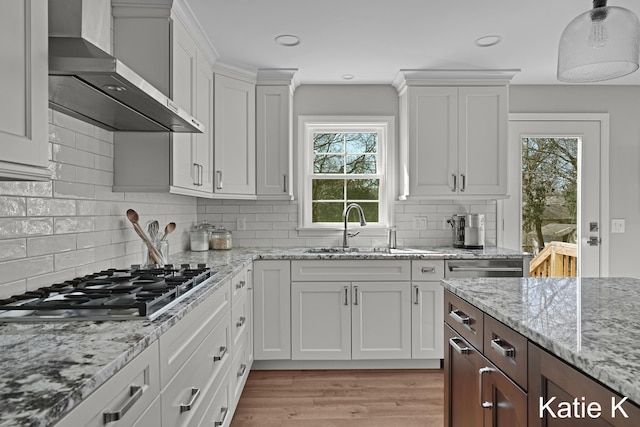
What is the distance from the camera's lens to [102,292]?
1.48 meters

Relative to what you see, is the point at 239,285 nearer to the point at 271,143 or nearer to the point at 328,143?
the point at 271,143

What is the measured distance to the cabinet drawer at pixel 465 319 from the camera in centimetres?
151

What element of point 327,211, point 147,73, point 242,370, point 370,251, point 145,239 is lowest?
point 242,370

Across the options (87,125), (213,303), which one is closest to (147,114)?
(87,125)

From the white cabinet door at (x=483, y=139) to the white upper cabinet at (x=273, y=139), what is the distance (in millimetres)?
1493

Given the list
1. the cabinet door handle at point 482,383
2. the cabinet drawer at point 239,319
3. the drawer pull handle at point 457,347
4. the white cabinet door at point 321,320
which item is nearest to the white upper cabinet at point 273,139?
the white cabinet door at point 321,320

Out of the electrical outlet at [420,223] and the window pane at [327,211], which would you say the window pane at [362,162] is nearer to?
the window pane at [327,211]

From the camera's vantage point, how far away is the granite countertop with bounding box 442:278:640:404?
2.85 ft

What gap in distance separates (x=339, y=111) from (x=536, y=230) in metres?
2.19

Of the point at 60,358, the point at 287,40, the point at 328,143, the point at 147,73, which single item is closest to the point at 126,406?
the point at 60,358

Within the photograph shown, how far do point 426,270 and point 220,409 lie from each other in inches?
72.8

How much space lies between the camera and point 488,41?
2.90 metres

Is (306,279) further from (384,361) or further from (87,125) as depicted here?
(87,125)

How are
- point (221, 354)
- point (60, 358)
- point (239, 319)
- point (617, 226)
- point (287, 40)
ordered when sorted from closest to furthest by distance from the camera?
point (60, 358), point (221, 354), point (239, 319), point (287, 40), point (617, 226)
